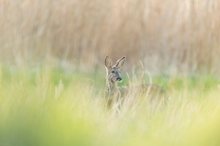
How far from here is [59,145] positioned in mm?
3977

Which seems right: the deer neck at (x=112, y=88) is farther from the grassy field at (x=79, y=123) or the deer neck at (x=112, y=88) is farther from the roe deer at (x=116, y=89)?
the grassy field at (x=79, y=123)

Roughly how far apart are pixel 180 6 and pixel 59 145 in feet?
18.6

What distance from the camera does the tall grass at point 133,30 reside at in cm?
936

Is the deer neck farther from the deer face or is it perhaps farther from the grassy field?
the grassy field

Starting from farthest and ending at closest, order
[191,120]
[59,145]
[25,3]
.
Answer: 1. [25,3]
2. [191,120]
3. [59,145]

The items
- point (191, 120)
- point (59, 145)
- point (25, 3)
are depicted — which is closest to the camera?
point (59, 145)

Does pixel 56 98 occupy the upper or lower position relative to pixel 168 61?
lower

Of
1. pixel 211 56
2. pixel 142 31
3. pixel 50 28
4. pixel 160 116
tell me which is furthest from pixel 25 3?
pixel 160 116

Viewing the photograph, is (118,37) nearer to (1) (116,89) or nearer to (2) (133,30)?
(2) (133,30)

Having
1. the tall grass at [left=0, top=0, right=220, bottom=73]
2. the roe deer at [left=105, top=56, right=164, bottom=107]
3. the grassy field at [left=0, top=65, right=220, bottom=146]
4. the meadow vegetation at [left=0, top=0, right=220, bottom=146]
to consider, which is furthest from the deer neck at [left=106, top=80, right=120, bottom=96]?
the tall grass at [left=0, top=0, right=220, bottom=73]

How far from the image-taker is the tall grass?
9.36 m

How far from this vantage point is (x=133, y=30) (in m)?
9.48

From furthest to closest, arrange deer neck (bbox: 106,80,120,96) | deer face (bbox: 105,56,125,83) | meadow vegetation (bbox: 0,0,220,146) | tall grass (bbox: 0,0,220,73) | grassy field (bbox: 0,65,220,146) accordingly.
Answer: tall grass (bbox: 0,0,220,73)
meadow vegetation (bbox: 0,0,220,146)
deer face (bbox: 105,56,125,83)
deer neck (bbox: 106,80,120,96)
grassy field (bbox: 0,65,220,146)

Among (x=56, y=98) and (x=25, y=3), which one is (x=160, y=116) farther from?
A: (x=25, y=3)
